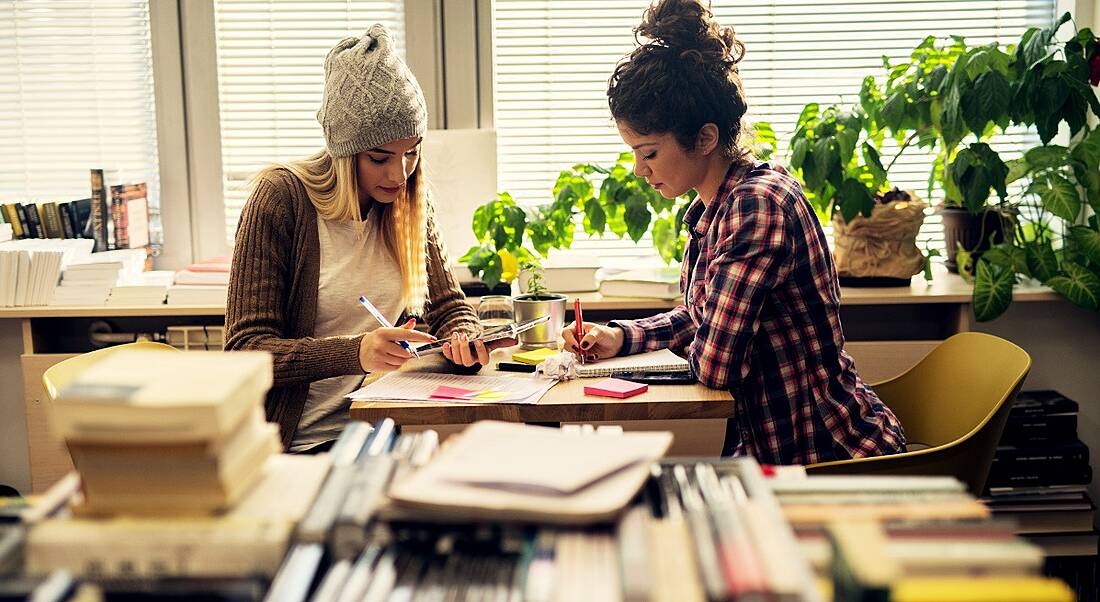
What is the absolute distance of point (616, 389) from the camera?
1.90 meters

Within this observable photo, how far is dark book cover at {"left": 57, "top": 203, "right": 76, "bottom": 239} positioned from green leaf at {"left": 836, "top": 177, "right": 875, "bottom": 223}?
238 centimetres

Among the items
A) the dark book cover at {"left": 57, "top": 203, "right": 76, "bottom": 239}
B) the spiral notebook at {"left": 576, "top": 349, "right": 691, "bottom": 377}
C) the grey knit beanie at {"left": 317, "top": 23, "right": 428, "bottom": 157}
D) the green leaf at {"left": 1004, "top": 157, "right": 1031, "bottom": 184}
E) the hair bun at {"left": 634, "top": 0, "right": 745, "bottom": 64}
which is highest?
the hair bun at {"left": 634, "top": 0, "right": 745, "bottom": 64}

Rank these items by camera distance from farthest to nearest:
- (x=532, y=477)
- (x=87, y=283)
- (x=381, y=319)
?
(x=87, y=283)
(x=381, y=319)
(x=532, y=477)

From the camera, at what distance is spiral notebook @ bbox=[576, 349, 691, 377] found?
204 cm

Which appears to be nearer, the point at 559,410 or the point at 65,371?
the point at 559,410

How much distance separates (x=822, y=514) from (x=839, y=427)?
3.35 ft

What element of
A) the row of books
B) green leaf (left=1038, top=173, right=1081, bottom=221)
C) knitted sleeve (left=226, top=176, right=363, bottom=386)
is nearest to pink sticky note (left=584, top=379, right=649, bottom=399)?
knitted sleeve (left=226, top=176, right=363, bottom=386)

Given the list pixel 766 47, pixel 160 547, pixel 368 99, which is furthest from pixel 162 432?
pixel 766 47

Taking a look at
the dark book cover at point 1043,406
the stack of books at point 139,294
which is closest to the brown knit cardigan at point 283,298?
the stack of books at point 139,294

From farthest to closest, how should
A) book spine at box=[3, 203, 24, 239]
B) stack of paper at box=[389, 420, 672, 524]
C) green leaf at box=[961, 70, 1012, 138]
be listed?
1. book spine at box=[3, 203, 24, 239]
2. green leaf at box=[961, 70, 1012, 138]
3. stack of paper at box=[389, 420, 672, 524]

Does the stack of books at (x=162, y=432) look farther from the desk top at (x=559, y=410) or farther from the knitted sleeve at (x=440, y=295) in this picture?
the knitted sleeve at (x=440, y=295)

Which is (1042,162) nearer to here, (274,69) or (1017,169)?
(1017,169)

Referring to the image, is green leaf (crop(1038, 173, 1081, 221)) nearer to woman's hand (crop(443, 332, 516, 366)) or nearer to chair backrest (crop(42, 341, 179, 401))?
woman's hand (crop(443, 332, 516, 366))

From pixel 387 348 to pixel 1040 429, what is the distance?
190 cm
